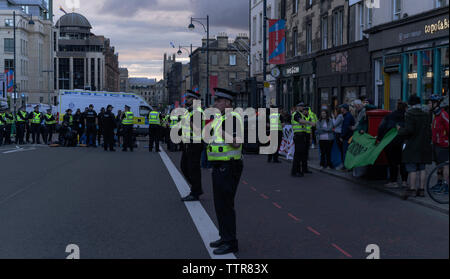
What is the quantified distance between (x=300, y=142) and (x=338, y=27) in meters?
15.3

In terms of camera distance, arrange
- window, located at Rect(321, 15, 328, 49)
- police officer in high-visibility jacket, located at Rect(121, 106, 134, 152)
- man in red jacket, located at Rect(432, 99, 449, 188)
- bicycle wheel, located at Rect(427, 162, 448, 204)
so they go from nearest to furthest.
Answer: bicycle wheel, located at Rect(427, 162, 448, 204) → man in red jacket, located at Rect(432, 99, 449, 188) → police officer in high-visibility jacket, located at Rect(121, 106, 134, 152) → window, located at Rect(321, 15, 328, 49)

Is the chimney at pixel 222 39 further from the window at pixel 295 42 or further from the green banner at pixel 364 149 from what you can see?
the green banner at pixel 364 149

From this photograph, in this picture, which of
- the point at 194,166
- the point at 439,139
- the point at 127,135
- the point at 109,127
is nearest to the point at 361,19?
the point at 127,135

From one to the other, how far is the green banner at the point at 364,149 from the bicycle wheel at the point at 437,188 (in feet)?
7.00

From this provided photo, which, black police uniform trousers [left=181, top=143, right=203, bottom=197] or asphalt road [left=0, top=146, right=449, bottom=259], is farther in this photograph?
black police uniform trousers [left=181, top=143, right=203, bottom=197]

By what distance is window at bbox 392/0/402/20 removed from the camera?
21.7 meters

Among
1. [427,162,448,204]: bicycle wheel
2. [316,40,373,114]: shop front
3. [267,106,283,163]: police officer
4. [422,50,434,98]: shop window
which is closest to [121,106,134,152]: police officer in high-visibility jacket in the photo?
[267,106,283,163]: police officer

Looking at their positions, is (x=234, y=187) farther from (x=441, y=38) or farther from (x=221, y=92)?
(x=441, y=38)

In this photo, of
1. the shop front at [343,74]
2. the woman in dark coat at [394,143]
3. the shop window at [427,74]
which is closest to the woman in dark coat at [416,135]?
the woman in dark coat at [394,143]

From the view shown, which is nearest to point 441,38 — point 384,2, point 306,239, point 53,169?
point 384,2

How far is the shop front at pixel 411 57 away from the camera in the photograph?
60.7 feet

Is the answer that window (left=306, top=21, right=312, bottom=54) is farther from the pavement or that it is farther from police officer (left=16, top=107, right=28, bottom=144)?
police officer (left=16, top=107, right=28, bottom=144)

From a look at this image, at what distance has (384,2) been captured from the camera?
75.9ft

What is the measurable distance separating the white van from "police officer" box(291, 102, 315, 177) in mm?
23085
